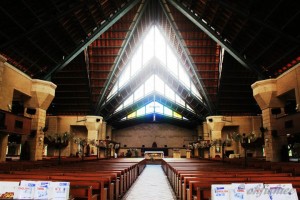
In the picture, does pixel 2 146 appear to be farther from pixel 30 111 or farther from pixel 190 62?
pixel 190 62

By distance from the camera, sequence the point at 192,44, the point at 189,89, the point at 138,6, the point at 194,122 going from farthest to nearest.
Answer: the point at 194,122 → the point at 189,89 → the point at 192,44 → the point at 138,6

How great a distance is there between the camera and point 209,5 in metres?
15.7

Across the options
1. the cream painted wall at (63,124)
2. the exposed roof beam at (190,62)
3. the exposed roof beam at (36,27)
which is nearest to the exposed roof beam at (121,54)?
the exposed roof beam at (190,62)

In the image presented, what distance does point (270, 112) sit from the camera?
53.1 feet

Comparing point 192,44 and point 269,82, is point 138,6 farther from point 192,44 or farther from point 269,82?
point 269,82

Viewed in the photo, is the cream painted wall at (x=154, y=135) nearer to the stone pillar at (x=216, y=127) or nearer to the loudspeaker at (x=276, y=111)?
the stone pillar at (x=216, y=127)

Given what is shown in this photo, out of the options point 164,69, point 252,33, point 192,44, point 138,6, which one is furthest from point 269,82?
point 164,69

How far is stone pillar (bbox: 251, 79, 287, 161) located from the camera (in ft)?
51.2

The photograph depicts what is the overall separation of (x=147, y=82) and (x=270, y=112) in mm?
20891

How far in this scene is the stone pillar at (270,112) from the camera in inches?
615

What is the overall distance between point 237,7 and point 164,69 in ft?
52.8

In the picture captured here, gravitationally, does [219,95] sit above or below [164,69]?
below

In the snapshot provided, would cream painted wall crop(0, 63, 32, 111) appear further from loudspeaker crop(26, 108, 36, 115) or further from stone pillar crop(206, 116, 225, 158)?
stone pillar crop(206, 116, 225, 158)

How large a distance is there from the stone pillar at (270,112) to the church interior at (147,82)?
7 centimetres
